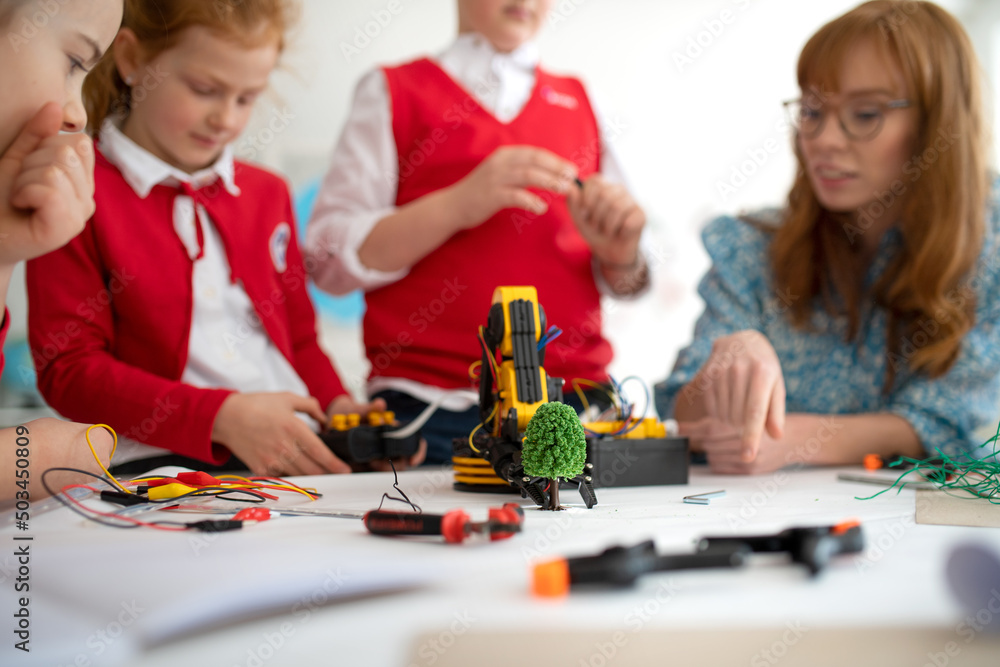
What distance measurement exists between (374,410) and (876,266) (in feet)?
2.68

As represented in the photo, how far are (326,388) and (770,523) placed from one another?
87 cm

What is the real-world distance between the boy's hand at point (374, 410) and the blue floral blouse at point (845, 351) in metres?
0.40

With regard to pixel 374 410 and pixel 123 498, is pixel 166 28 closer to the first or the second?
pixel 374 410

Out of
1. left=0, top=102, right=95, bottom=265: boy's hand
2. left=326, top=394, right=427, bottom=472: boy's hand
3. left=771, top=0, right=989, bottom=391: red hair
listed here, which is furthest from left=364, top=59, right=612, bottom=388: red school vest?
left=0, top=102, right=95, bottom=265: boy's hand

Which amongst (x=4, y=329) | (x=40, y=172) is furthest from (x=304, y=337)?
(x=40, y=172)

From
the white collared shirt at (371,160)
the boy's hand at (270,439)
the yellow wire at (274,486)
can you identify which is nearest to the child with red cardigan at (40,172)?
the yellow wire at (274,486)

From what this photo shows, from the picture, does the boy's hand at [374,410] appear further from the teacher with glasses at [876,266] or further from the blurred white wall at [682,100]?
the blurred white wall at [682,100]

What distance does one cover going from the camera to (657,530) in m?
0.54

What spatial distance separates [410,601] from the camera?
41 cm

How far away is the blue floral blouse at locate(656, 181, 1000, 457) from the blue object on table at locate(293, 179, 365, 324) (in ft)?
5.81

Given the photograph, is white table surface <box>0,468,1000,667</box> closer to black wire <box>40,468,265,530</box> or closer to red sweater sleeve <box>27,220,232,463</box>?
black wire <box>40,468,265,530</box>

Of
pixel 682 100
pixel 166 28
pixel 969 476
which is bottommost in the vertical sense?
pixel 969 476

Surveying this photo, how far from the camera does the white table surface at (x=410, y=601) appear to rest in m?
0.38

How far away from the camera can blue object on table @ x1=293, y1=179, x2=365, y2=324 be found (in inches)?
111
